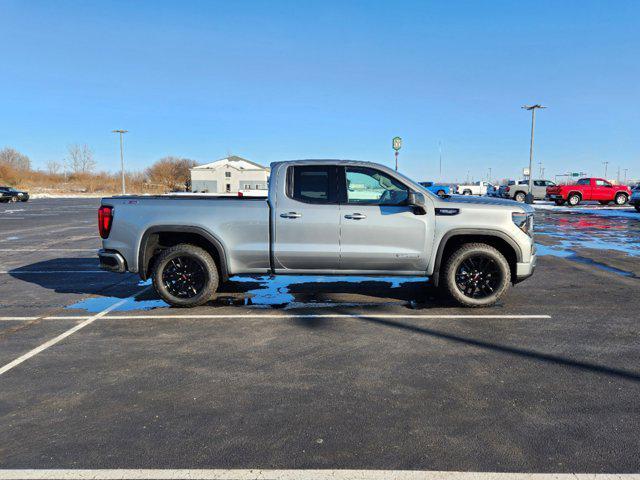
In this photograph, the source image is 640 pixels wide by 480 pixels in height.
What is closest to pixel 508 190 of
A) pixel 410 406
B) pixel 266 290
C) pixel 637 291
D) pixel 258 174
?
pixel 637 291

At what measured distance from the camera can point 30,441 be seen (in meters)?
2.76

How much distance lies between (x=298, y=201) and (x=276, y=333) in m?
1.81

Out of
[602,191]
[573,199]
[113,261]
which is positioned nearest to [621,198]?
[602,191]

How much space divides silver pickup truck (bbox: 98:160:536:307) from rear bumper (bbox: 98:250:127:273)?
0.5 inches

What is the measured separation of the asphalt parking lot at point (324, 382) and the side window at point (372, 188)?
1.45 m

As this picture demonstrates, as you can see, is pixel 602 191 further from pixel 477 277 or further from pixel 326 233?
pixel 326 233

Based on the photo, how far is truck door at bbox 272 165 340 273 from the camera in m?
5.62

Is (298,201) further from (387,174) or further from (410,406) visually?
(410,406)

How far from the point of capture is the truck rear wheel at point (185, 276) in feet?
18.8

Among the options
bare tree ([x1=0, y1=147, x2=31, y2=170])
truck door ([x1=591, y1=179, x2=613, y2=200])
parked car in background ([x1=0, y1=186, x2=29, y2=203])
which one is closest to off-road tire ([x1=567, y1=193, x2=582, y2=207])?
truck door ([x1=591, y1=179, x2=613, y2=200])

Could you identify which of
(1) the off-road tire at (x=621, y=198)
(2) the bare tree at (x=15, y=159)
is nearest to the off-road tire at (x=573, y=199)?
(1) the off-road tire at (x=621, y=198)

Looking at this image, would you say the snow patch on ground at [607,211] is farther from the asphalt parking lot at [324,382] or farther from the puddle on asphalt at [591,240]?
the asphalt parking lot at [324,382]

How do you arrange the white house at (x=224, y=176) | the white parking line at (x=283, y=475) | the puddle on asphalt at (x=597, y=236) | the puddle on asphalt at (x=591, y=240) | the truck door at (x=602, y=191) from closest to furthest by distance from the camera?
the white parking line at (x=283, y=475) < the puddle on asphalt at (x=591, y=240) < the puddle on asphalt at (x=597, y=236) < the truck door at (x=602, y=191) < the white house at (x=224, y=176)

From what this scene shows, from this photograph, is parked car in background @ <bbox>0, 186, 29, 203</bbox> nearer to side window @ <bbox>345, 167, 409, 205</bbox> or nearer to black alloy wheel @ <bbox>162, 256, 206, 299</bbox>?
black alloy wheel @ <bbox>162, 256, 206, 299</bbox>
